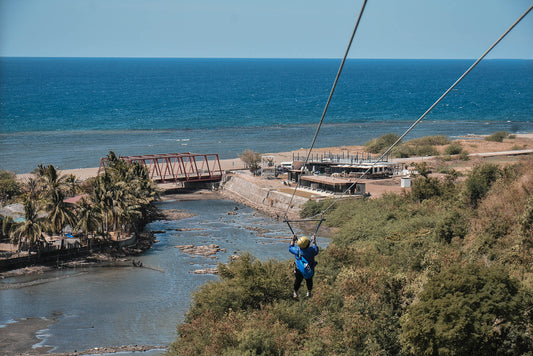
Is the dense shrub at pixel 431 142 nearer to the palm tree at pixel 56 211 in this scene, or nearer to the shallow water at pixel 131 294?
the shallow water at pixel 131 294

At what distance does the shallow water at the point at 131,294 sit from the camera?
33.1m

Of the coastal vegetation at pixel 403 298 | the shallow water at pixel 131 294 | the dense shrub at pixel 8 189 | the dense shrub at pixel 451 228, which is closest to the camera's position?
the coastal vegetation at pixel 403 298

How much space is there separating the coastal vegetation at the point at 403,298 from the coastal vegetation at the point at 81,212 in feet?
63.7

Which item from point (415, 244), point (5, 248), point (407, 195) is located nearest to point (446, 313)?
point (415, 244)

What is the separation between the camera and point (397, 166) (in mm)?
74250

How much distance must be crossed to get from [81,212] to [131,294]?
1045 centimetres

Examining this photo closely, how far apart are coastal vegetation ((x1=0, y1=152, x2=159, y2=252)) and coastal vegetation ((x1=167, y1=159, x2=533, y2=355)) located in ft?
63.7

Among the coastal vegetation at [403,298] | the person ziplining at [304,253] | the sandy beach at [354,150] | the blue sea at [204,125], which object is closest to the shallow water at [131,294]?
the coastal vegetation at [403,298]

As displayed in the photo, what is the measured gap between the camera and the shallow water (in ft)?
109

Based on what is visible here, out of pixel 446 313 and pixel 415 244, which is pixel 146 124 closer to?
pixel 415 244

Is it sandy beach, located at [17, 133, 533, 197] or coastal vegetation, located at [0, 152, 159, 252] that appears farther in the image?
sandy beach, located at [17, 133, 533, 197]

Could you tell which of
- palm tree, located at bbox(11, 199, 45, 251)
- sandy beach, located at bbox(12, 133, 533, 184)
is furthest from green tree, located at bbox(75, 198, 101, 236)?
sandy beach, located at bbox(12, 133, 533, 184)

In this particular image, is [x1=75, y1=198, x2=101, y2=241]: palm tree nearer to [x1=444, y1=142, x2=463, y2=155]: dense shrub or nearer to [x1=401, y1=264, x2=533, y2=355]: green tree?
[x1=401, y1=264, x2=533, y2=355]: green tree

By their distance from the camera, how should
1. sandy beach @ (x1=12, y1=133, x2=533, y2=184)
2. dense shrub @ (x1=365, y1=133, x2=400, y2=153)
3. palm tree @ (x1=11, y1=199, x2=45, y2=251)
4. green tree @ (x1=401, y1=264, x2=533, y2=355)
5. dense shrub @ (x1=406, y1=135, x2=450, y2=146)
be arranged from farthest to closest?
dense shrub @ (x1=406, y1=135, x2=450, y2=146)
dense shrub @ (x1=365, y1=133, x2=400, y2=153)
sandy beach @ (x1=12, y1=133, x2=533, y2=184)
palm tree @ (x1=11, y1=199, x2=45, y2=251)
green tree @ (x1=401, y1=264, x2=533, y2=355)
